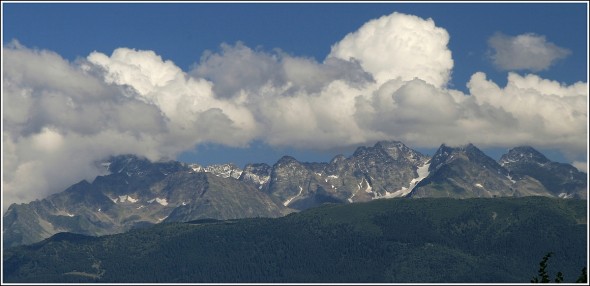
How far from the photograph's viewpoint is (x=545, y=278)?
493 ft

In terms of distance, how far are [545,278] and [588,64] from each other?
74663 millimetres

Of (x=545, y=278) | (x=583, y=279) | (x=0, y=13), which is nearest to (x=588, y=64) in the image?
(x=0, y=13)

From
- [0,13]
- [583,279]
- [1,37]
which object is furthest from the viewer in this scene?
[583,279]

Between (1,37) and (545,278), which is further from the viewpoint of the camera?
(545,278)

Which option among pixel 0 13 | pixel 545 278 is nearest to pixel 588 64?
pixel 0 13

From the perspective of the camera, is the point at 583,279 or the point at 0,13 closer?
the point at 0,13

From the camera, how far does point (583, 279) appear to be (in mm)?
173750

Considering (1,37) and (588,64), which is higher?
(1,37)

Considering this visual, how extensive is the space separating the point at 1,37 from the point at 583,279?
386 feet

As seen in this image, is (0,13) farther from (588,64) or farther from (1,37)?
(588,64)

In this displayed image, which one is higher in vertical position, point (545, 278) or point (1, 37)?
point (1, 37)

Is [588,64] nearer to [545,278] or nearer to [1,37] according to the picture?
[1,37]

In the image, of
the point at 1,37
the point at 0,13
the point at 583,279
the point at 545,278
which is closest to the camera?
the point at 0,13

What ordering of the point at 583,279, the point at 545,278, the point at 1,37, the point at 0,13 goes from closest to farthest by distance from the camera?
the point at 0,13 → the point at 1,37 → the point at 545,278 → the point at 583,279
